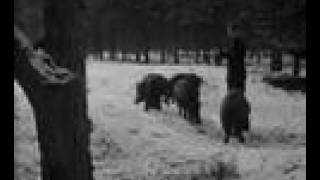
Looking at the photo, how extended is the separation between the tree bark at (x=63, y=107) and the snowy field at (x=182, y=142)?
3257mm

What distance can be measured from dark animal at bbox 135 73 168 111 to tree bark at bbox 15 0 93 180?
13.1 metres

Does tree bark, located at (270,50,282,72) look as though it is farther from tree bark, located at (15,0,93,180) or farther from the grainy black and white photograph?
tree bark, located at (15,0,93,180)

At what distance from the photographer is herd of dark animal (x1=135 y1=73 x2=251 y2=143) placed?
15.8 m

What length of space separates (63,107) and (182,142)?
329 inches

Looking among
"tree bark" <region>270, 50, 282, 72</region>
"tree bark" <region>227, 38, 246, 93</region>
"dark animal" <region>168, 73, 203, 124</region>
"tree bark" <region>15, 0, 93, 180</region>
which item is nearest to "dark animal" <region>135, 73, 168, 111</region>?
"dark animal" <region>168, 73, 203, 124</region>

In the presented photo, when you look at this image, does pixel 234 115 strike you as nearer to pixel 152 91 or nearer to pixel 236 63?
pixel 236 63

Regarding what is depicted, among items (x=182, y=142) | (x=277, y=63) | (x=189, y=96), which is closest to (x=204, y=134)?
(x=182, y=142)

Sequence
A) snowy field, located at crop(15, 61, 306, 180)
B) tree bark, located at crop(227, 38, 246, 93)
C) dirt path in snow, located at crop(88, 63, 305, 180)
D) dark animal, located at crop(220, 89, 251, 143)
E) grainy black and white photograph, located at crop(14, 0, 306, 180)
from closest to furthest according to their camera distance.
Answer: grainy black and white photograph, located at crop(14, 0, 306, 180)
snowy field, located at crop(15, 61, 306, 180)
dirt path in snow, located at crop(88, 63, 305, 180)
dark animal, located at crop(220, 89, 251, 143)
tree bark, located at crop(227, 38, 246, 93)

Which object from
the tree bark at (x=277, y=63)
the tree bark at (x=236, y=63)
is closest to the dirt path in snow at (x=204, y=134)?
the tree bark at (x=236, y=63)

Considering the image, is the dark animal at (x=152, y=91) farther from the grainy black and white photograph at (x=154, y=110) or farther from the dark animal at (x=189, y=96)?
the dark animal at (x=189, y=96)

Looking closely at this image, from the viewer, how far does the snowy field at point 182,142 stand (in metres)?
11.2

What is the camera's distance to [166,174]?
38.1 ft

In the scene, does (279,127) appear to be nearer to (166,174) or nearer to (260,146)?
(260,146)

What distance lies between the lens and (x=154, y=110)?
68.7 feet
